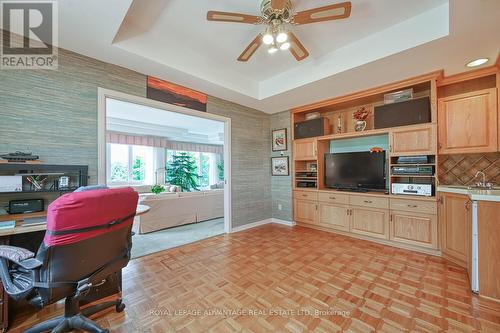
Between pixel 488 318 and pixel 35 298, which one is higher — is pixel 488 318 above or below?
below

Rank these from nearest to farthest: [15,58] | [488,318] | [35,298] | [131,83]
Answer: [35,298] < [488,318] < [15,58] < [131,83]

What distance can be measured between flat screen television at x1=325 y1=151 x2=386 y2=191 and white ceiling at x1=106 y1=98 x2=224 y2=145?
2.55m

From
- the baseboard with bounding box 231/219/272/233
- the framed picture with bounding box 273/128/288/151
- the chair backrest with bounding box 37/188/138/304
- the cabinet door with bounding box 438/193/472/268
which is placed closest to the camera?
the chair backrest with bounding box 37/188/138/304

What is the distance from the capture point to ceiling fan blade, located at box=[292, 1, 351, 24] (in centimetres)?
155

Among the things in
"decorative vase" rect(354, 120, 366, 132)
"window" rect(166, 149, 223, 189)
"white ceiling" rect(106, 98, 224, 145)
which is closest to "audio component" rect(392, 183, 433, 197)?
"decorative vase" rect(354, 120, 366, 132)

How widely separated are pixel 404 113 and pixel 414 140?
1.36 ft

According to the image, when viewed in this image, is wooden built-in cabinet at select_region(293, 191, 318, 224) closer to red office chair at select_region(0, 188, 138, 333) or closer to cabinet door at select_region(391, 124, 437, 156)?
cabinet door at select_region(391, 124, 437, 156)

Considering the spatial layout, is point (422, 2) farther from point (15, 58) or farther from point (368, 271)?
point (15, 58)

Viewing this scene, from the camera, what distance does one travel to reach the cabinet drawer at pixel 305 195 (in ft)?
12.7

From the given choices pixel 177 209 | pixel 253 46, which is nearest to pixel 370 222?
pixel 253 46

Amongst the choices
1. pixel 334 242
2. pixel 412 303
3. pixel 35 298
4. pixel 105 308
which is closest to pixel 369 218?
pixel 334 242

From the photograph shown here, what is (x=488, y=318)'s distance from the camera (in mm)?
1542

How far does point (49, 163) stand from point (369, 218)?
13.6 ft

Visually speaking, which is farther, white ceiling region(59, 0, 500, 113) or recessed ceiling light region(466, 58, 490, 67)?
recessed ceiling light region(466, 58, 490, 67)
